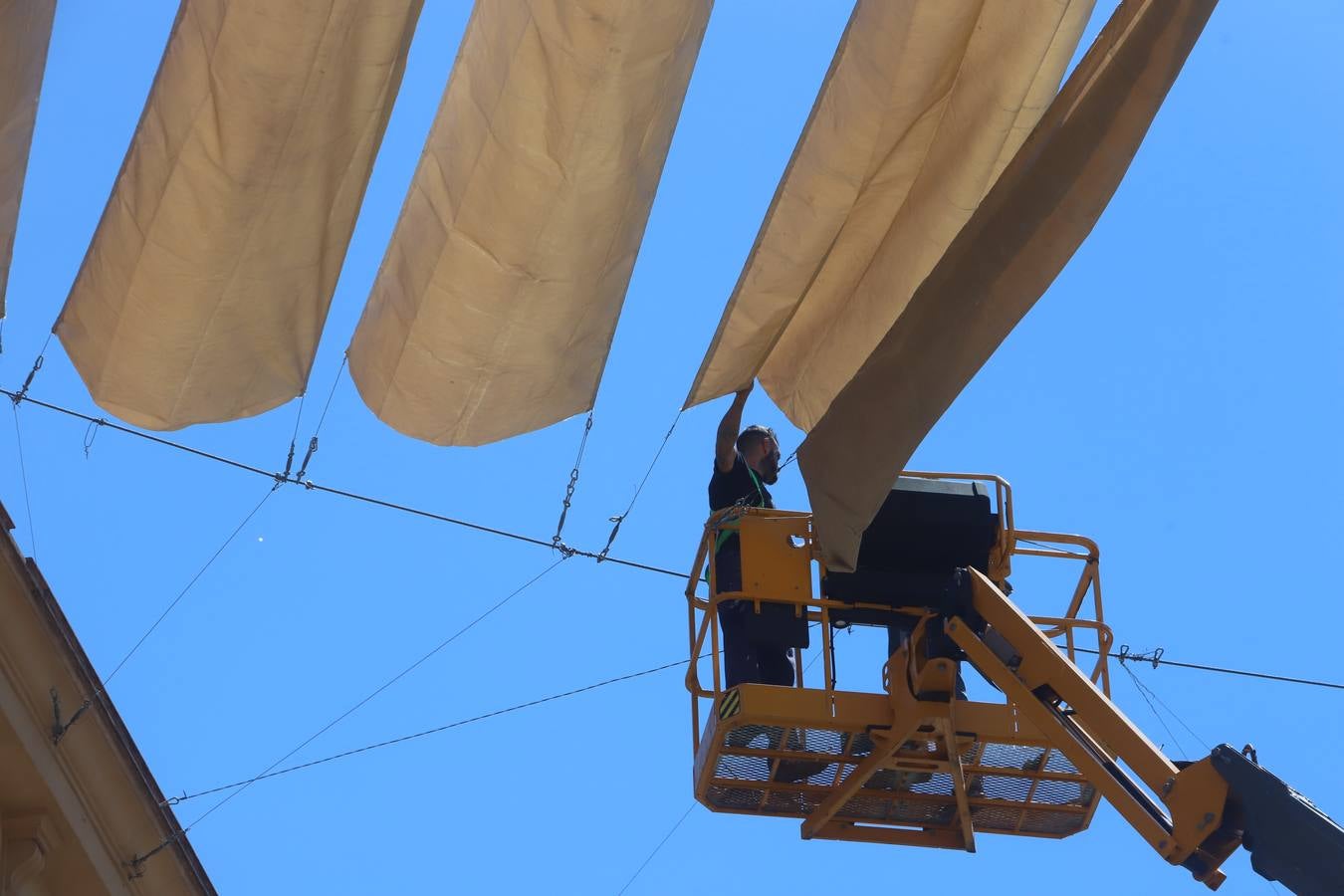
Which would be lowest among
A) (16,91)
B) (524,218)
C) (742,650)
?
(742,650)

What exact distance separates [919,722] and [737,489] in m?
1.93

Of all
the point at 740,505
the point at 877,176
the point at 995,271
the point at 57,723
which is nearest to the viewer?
the point at 995,271

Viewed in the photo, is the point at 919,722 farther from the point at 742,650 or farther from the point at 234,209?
the point at 234,209

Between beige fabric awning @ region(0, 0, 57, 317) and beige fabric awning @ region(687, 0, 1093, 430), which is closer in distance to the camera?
beige fabric awning @ region(0, 0, 57, 317)

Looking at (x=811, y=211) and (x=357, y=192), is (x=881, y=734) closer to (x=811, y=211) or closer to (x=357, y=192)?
(x=811, y=211)

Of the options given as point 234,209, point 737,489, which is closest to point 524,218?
point 234,209

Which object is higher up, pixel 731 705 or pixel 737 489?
pixel 737 489

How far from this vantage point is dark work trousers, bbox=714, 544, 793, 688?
10.2 m

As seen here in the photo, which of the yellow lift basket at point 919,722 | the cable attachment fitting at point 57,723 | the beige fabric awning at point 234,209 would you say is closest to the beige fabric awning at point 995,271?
the yellow lift basket at point 919,722

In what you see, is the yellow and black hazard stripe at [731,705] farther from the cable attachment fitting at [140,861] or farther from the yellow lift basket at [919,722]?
the cable attachment fitting at [140,861]

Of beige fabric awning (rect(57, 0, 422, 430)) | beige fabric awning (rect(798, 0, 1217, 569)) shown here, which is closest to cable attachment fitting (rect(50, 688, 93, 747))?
beige fabric awning (rect(57, 0, 422, 430))

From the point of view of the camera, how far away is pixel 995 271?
9.34m

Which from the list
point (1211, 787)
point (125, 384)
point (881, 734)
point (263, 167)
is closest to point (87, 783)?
point (125, 384)

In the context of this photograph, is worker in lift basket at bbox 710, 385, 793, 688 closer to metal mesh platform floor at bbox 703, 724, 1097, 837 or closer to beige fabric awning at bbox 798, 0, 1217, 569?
metal mesh platform floor at bbox 703, 724, 1097, 837
